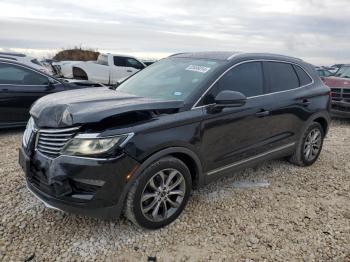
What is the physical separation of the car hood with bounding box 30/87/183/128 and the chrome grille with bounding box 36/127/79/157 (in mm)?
53

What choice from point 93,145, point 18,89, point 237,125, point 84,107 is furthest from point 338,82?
point 93,145

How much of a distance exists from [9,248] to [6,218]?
0.56 metres

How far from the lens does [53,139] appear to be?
10.3 feet

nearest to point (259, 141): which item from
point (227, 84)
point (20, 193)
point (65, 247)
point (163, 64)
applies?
point (227, 84)

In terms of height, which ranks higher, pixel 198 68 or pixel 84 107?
pixel 198 68

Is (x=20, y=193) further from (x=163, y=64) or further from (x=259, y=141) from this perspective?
(x=259, y=141)

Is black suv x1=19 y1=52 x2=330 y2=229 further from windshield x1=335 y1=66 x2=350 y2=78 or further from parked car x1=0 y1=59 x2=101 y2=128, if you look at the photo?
windshield x1=335 y1=66 x2=350 y2=78

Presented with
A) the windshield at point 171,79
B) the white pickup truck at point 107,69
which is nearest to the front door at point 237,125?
the windshield at point 171,79

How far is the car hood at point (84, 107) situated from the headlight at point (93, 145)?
17 cm

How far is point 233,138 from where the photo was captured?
400 cm

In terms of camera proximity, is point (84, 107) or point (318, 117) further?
point (318, 117)

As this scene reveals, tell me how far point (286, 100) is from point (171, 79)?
1675 mm

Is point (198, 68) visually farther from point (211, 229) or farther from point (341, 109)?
point (341, 109)

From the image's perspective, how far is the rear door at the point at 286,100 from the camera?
4.56m
